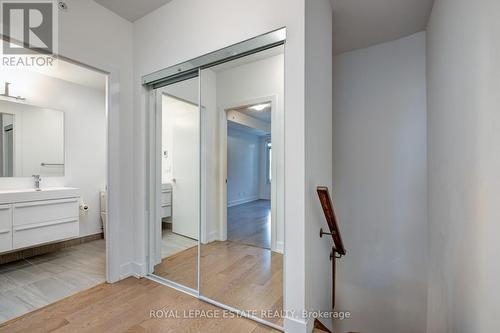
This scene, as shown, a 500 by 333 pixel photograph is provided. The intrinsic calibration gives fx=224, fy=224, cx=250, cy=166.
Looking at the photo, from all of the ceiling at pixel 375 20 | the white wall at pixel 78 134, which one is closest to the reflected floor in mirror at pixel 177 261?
the white wall at pixel 78 134

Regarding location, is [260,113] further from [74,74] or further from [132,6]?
[74,74]

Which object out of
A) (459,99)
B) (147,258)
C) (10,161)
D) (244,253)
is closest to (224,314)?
(244,253)

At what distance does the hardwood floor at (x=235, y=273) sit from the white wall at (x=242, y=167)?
0.56 metres

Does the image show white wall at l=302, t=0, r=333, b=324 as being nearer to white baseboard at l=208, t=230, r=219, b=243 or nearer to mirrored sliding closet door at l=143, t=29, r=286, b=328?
mirrored sliding closet door at l=143, t=29, r=286, b=328

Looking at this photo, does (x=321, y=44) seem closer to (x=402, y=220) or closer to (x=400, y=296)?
(x=402, y=220)

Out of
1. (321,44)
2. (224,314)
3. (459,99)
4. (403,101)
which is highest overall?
(321,44)

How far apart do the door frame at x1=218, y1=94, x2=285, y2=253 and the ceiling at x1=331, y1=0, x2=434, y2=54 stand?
121cm

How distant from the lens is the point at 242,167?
2609 mm

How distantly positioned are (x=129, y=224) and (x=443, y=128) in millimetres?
3221

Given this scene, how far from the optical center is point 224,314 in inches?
73.3

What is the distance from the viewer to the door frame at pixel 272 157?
78.7 inches

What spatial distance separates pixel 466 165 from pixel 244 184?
186 cm

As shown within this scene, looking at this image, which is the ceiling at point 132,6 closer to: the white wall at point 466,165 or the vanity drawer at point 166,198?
the vanity drawer at point 166,198

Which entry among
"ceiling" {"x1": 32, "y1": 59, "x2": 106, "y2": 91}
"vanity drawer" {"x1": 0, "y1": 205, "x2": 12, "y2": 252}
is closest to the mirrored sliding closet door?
"ceiling" {"x1": 32, "y1": 59, "x2": 106, "y2": 91}
